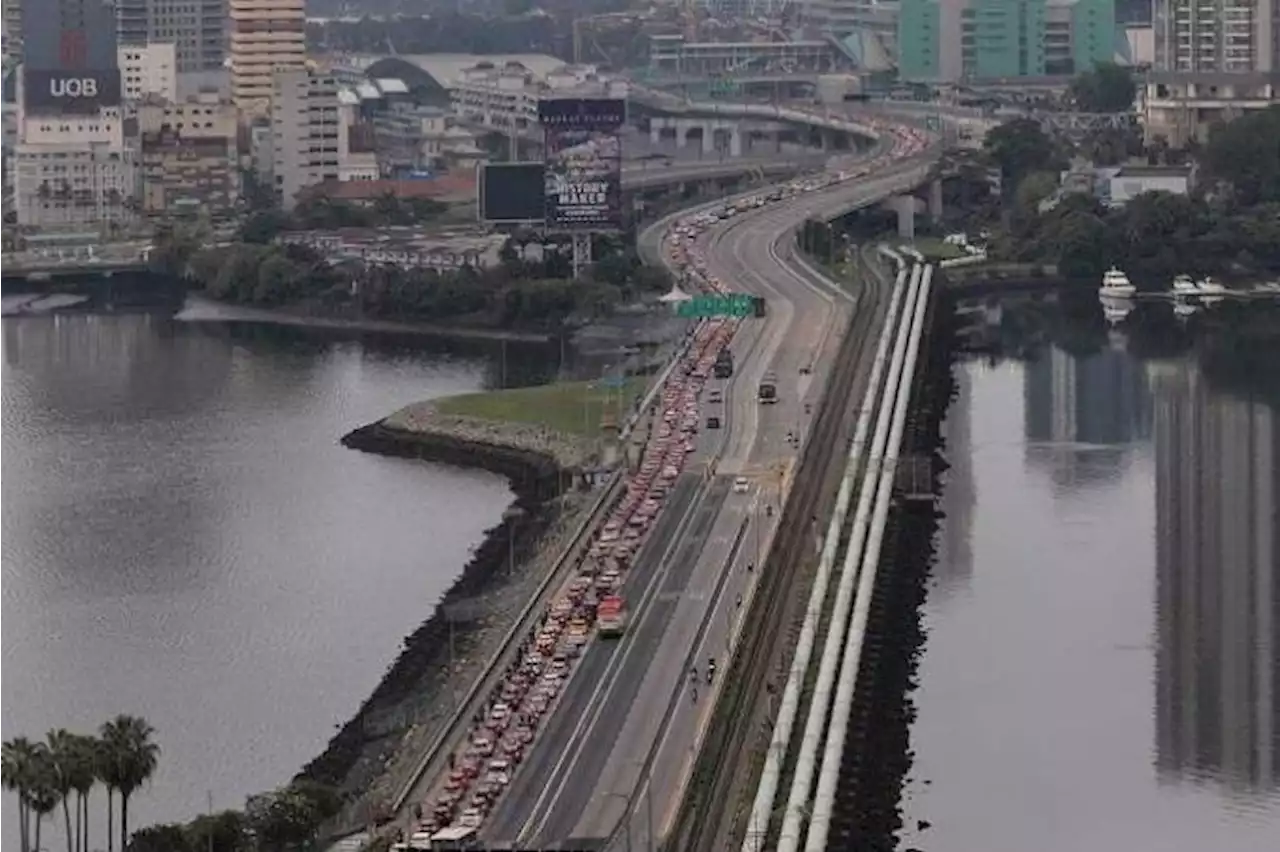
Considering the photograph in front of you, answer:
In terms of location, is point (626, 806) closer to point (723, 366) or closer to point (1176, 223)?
point (723, 366)

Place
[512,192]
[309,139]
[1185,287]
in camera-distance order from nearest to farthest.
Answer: [1185,287] → [512,192] → [309,139]

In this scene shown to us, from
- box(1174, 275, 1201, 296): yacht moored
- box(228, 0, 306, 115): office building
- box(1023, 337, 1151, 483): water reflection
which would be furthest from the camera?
box(228, 0, 306, 115): office building

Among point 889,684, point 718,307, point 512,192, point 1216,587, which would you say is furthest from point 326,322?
point 889,684

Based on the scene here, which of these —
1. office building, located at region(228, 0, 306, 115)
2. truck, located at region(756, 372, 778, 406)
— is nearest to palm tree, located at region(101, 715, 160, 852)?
truck, located at region(756, 372, 778, 406)

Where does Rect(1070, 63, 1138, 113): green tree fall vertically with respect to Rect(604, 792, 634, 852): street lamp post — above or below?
above

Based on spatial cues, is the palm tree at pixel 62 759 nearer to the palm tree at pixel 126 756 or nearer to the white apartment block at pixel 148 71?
the palm tree at pixel 126 756

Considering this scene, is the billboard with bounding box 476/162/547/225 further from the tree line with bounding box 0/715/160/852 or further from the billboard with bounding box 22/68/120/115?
the tree line with bounding box 0/715/160/852

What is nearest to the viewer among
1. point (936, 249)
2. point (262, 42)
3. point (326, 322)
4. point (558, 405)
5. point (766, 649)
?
point (766, 649)
